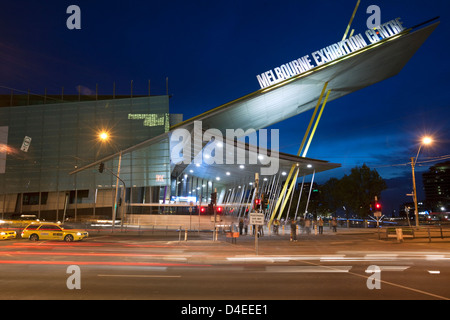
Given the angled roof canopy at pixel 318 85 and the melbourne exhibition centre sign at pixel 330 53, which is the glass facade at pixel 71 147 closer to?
the angled roof canopy at pixel 318 85

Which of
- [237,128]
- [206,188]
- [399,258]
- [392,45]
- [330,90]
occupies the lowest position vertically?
[399,258]

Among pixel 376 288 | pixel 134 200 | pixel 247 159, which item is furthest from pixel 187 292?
pixel 134 200

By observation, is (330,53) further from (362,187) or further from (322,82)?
(362,187)

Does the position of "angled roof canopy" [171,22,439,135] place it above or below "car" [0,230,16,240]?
above

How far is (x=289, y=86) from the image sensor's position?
1479 inches

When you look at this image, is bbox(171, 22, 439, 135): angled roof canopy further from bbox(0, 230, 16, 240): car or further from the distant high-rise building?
the distant high-rise building

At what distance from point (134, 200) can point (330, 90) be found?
36.1 meters

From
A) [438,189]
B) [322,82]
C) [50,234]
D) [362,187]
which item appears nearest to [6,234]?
[50,234]

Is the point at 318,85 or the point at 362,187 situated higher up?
the point at 318,85

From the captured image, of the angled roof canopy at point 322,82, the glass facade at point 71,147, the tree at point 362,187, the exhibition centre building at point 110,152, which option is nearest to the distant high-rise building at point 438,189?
the tree at point 362,187

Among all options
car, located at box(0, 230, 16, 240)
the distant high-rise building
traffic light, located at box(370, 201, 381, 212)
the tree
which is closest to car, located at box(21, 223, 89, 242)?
car, located at box(0, 230, 16, 240)

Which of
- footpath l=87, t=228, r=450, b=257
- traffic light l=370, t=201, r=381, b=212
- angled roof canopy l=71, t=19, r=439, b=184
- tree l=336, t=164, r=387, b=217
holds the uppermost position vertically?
angled roof canopy l=71, t=19, r=439, b=184
